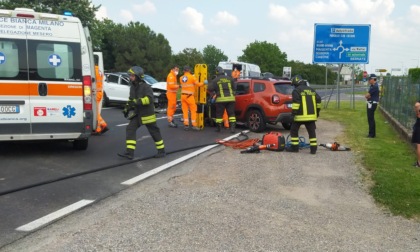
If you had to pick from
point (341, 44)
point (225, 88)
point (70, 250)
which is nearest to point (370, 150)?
point (225, 88)

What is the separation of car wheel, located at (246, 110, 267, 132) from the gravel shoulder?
5.14 m

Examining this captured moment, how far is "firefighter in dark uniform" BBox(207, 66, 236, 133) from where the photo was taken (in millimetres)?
12203

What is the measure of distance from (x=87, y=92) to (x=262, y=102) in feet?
19.4

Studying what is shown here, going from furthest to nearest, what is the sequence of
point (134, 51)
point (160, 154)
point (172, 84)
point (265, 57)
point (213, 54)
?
point (213, 54), point (265, 57), point (134, 51), point (172, 84), point (160, 154)

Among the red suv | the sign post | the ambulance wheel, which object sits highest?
the sign post

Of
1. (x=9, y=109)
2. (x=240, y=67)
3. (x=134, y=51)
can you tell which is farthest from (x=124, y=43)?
(x=9, y=109)

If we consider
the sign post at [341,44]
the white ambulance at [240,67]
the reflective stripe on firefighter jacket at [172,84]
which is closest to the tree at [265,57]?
the white ambulance at [240,67]

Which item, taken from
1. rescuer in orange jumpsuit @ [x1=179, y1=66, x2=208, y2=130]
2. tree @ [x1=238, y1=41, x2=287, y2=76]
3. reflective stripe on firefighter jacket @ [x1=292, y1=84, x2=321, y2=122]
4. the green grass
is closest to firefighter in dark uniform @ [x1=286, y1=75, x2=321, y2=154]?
reflective stripe on firefighter jacket @ [x1=292, y1=84, x2=321, y2=122]

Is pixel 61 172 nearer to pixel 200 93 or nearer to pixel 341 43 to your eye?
pixel 200 93

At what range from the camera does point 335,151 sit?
9.66 m

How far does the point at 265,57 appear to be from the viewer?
110 m

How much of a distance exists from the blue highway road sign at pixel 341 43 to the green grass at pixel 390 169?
10476 mm

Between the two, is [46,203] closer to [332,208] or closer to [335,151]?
[332,208]

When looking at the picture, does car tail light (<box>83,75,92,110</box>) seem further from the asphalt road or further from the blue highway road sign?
the blue highway road sign
